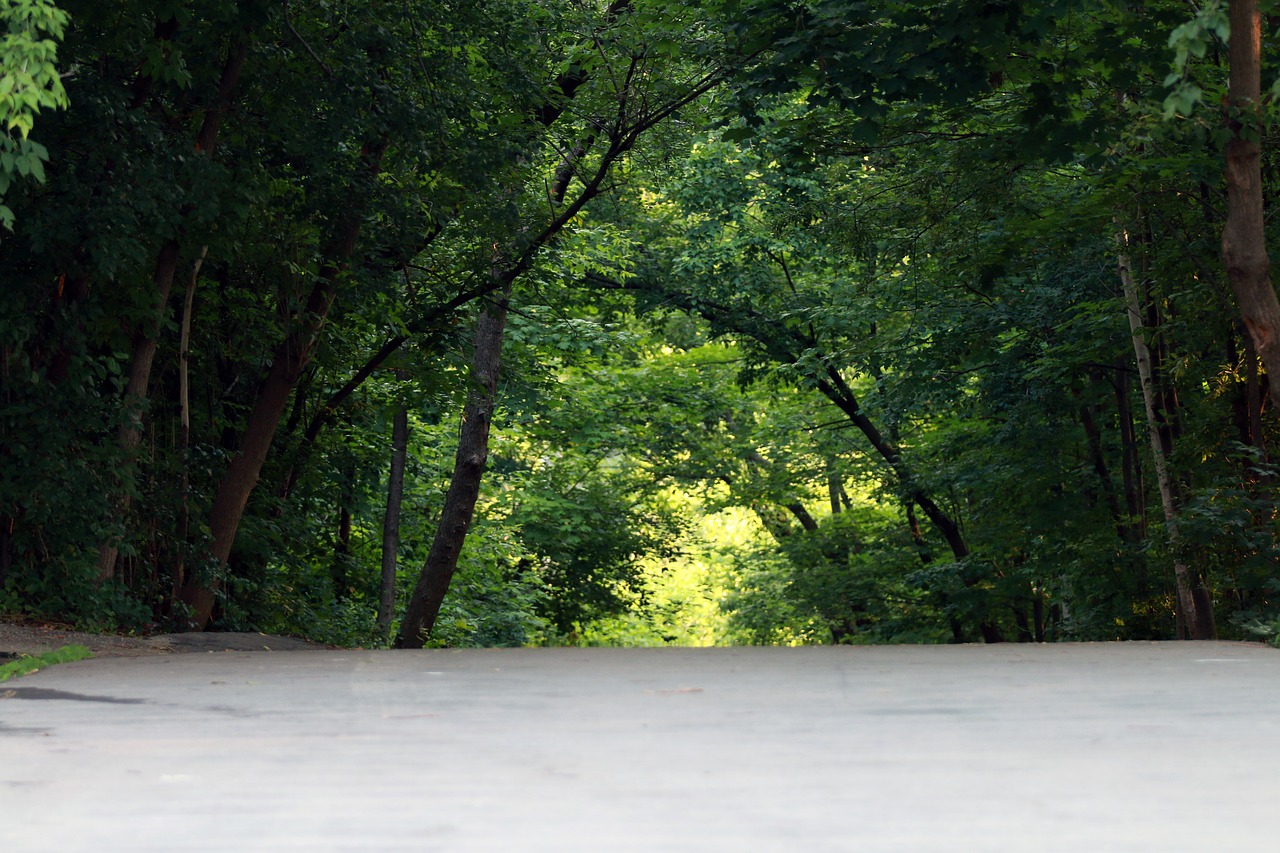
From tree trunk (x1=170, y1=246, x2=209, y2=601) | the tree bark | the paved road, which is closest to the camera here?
the paved road

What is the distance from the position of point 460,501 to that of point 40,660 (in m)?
11.1

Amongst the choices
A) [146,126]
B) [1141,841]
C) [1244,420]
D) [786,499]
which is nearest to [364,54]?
[146,126]

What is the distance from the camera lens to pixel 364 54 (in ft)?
40.2

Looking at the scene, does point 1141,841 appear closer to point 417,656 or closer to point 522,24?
point 417,656

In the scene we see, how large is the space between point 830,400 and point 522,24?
15.7 m

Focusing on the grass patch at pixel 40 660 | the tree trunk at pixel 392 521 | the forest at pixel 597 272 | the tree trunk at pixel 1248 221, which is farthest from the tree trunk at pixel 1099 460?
the grass patch at pixel 40 660

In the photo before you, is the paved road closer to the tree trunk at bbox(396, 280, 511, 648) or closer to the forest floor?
the forest floor

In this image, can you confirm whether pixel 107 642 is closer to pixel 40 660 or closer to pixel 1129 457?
pixel 40 660

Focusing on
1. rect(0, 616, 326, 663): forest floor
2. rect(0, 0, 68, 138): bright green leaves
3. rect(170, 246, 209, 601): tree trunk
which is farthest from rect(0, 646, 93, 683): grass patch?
rect(170, 246, 209, 601): tree trunk

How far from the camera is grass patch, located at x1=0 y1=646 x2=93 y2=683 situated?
25.8 ft

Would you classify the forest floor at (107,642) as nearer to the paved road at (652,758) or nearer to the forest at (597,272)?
the forest at (597,272)

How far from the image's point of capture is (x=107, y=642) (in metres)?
10.4

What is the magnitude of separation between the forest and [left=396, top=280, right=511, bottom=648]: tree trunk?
5 cm

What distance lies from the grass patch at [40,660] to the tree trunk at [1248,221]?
26.2 feet
